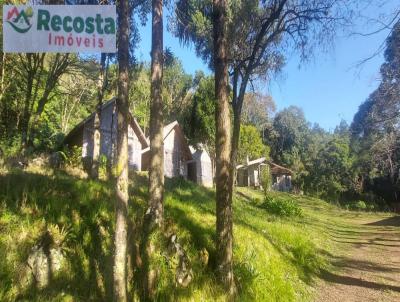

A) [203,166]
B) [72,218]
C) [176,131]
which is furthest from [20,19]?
[203,166]

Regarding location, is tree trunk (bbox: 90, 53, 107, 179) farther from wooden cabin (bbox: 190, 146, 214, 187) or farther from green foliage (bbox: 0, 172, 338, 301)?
wooden cabin (bbox: 190, 146, 214, 187)

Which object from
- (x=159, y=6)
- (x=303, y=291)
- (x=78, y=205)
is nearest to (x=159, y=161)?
(x=78, y=205)

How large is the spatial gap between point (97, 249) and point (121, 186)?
2088 millimetres

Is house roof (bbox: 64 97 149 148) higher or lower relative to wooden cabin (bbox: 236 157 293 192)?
higher

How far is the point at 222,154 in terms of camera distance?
668 centimetres

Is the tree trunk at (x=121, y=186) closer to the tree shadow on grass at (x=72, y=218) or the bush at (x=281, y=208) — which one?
the tree shadow on grass at (x=72, y=218)

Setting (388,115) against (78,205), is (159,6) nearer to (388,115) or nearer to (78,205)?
(78,205)

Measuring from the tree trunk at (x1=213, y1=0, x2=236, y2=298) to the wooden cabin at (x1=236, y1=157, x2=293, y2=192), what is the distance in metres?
36.4

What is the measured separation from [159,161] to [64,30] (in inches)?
176

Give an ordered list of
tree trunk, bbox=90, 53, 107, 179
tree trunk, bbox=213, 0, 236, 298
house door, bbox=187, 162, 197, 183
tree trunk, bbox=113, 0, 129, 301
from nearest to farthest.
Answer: tree trunk, bbox=113, 0, 129, 301 < tree trunk, bbox=213, 0, 236, 298 < tree trunk, bbox=90, 53, 107, 179 < house door, bbox=187, 162, 197, 183

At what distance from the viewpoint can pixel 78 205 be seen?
23.9 feet

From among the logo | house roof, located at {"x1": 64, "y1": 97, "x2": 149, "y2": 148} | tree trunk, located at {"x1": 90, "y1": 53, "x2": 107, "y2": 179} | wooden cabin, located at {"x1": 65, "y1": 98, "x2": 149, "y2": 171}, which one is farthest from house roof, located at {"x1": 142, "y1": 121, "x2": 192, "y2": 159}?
the logo

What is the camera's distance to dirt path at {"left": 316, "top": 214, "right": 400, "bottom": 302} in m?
7.57

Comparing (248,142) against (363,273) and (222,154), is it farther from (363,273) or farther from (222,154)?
(222,154)
